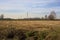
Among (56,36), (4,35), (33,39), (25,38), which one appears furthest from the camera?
(4,35)

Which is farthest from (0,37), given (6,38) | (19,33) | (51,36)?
(51,36)

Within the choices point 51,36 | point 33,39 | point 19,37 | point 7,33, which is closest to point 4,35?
point 7,33

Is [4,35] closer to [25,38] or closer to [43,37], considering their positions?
[25,38]

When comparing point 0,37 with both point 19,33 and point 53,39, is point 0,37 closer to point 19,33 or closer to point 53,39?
point 19,33

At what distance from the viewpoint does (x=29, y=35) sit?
24.7 metres

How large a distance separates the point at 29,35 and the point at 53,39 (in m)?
4.89

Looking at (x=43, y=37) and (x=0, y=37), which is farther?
(x=0, y=37)

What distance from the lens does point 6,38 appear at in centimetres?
2497

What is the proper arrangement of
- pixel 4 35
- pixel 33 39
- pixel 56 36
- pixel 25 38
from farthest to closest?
1. pixel 4 35
2. pixel 25 38
3. pixel 33 39
4. pixel 56 36

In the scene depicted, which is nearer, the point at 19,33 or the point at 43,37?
the point at 43,37

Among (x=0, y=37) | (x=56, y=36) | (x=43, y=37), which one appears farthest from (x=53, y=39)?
(x=0, y=37)

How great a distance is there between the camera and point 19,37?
24484mm

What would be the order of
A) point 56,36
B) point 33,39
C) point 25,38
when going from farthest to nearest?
point 25,38
point 33,39
point 56,36

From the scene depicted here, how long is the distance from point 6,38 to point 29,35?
220 centimetres
